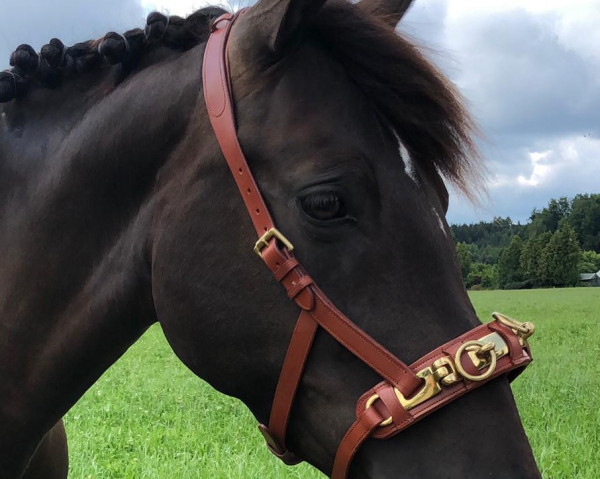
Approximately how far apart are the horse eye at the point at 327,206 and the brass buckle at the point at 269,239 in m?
0.10

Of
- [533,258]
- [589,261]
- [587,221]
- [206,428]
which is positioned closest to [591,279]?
[589,261]

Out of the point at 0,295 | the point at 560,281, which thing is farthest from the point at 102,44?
the point at 560,281

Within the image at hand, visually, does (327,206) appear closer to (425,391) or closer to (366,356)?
(366,356)

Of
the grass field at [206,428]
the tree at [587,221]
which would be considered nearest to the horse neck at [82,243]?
the grass field at [206,428]

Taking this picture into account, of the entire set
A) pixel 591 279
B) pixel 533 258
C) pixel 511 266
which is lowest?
pixel 591 279

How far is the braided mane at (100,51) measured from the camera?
197cm

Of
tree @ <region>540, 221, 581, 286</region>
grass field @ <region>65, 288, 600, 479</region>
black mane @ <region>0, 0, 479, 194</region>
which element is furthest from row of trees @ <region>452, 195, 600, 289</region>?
black mane @ <region>0, 0, 479, 194</region>

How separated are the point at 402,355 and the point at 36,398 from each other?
1289 millimetres

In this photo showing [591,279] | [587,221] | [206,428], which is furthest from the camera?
[587,221]

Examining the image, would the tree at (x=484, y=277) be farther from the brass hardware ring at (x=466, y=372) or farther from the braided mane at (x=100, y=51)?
the brass hardware ring at (x=466, y=372)

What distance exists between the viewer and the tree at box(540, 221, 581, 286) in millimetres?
79438

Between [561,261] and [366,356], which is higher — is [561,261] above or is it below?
below

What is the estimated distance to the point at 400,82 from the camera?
1646 millimetres

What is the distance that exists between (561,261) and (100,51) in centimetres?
8604
